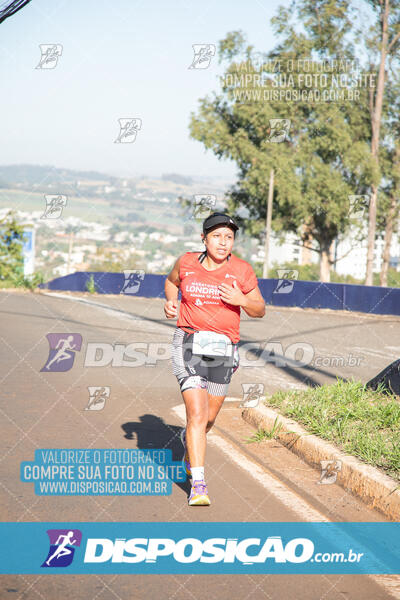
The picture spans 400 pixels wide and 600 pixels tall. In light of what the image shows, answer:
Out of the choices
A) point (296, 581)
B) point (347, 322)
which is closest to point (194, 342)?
point (296, 581)

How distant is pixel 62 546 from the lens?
396 centimetres

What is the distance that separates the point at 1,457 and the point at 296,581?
9.29 feet

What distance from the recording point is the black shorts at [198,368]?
16.1 feet

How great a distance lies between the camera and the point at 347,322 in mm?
22578

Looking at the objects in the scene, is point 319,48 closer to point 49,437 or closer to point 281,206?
point 281,206

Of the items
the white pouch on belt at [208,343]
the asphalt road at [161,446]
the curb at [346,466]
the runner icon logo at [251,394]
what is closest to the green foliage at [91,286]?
the asphalt road at [161,446]

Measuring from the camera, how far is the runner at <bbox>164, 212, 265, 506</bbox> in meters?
4.86

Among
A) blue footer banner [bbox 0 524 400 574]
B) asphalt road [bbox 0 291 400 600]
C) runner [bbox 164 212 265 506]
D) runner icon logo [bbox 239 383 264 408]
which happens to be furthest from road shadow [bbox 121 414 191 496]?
blue footer banner [bbox 0 524 400 574]

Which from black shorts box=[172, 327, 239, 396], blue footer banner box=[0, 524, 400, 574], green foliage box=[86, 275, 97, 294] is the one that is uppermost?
black shorts box=[172, 327, 239, 396]

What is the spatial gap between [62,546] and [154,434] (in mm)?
2769

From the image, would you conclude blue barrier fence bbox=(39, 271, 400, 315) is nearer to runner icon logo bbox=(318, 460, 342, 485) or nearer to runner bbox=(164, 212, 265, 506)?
runner icon logo bbox=(318, 460, 342, 485)

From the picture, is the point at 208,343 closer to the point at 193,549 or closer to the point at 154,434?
the point at 193,549

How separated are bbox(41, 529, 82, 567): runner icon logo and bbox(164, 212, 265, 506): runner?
3.25 ft

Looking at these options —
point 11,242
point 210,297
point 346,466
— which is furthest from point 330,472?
point 11,242
